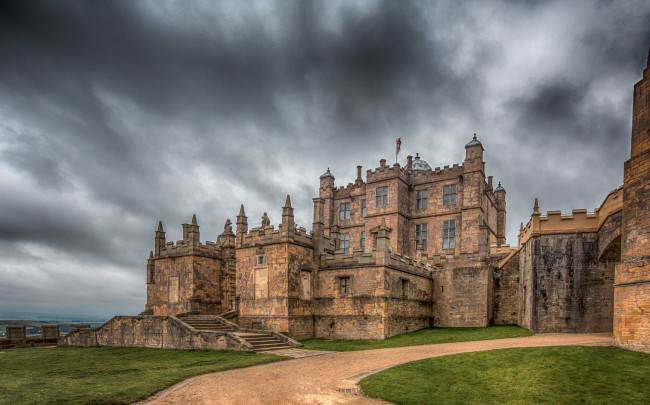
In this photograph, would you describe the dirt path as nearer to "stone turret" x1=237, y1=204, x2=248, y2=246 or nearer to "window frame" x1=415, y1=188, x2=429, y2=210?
"stone turret" x1=237, y1=204, x2=248, y2=246

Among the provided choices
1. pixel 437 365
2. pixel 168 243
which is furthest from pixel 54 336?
pixel 437 365

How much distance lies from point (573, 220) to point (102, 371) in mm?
25940

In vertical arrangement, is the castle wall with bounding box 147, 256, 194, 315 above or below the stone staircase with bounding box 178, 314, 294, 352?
above

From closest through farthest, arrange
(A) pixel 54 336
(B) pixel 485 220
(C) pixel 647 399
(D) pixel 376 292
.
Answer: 1. (C) pixel 647 399
2. (D) pixel 376 292
3. (A) pixel 54 336
4. (B) pixel 485 220

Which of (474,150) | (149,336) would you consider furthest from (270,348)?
(474,150)

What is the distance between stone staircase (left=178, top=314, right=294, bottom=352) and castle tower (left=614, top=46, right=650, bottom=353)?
1621 centimetres

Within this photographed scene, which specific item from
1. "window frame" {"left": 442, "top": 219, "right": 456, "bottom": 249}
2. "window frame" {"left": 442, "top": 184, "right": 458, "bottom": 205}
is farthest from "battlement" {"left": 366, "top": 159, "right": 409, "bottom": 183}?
"window frame" {"left": 442, "top": 219, "right": 456, "bottom": 249}

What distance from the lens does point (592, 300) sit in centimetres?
2277

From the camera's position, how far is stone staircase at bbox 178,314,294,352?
22.9 m

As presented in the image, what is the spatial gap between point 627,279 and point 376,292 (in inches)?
572

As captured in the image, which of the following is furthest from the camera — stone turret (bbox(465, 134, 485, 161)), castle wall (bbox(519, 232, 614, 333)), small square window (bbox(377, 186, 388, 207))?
small square window (bbox(377, 186, 388, 207))

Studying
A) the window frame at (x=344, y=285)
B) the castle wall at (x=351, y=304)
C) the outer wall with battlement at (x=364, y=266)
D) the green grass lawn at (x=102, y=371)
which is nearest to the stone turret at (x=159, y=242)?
the outer wall with battlement at (x=364, y=266)

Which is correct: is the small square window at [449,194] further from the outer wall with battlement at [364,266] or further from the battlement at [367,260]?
the battlement at [367,260]

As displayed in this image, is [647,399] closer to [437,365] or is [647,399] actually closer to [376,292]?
[437,365]
